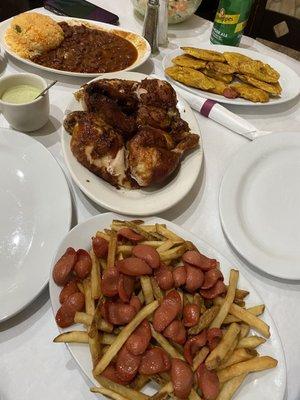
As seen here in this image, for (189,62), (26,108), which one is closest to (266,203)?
(189,62)

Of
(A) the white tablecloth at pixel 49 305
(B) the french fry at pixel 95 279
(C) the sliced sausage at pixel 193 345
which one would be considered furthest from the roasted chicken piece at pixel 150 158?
(C) the sliced sausage at pixel 193 345

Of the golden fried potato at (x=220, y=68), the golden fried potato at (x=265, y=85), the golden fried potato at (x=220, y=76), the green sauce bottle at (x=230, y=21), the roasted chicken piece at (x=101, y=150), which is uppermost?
the green sauce bottle at (x=230, y=21)

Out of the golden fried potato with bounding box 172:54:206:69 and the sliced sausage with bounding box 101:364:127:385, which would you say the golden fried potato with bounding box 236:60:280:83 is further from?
the sliced sausage with bounding box 101:364:127:385

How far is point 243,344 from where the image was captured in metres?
1.00

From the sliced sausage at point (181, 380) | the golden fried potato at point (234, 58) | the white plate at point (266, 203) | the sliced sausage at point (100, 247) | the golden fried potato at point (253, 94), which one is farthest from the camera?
the golden fried potato at point (234, 58)

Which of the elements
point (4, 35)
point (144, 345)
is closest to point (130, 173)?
point (144, 345)

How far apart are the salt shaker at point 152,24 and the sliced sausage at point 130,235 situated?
141 cm

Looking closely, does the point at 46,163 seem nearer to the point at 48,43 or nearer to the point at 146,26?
the point at 48,43

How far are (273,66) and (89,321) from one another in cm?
179

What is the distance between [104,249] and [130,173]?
388mm

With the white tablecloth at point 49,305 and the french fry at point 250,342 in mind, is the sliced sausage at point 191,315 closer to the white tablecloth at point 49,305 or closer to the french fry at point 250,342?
the french fry at point 250,342

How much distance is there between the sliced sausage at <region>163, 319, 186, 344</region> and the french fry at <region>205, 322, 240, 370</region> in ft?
0.29

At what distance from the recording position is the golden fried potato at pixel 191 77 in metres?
1.81

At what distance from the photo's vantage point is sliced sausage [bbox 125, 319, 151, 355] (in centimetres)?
91
